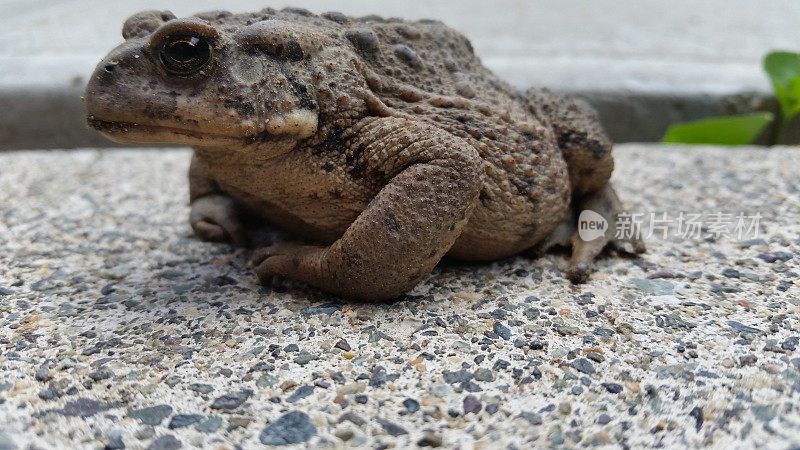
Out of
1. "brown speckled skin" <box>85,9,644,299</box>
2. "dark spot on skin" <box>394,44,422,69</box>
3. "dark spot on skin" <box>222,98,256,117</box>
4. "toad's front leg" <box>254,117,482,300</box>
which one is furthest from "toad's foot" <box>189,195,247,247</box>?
"dark spot on skin" <box>394,44,422,69</box>

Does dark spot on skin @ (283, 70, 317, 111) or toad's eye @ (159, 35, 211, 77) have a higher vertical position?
toad's eye @ (159, 35, 211, 77)

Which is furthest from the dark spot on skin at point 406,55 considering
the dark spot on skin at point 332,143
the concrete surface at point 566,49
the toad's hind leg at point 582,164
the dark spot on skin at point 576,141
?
the concrete surface at point 566,49

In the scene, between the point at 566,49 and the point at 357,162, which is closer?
the point at 357,162

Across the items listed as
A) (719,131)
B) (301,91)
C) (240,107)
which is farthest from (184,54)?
→ (719,131)

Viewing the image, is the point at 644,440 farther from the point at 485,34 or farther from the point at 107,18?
the point at 107,18

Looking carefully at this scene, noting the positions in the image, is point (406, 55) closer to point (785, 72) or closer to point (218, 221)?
point (218, 221)

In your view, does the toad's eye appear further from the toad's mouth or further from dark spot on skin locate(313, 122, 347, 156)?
dark spot on skin locate(313, 122, 347, 156)

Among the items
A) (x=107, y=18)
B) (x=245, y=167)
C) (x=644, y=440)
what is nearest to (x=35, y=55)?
(x=107, y=18)
